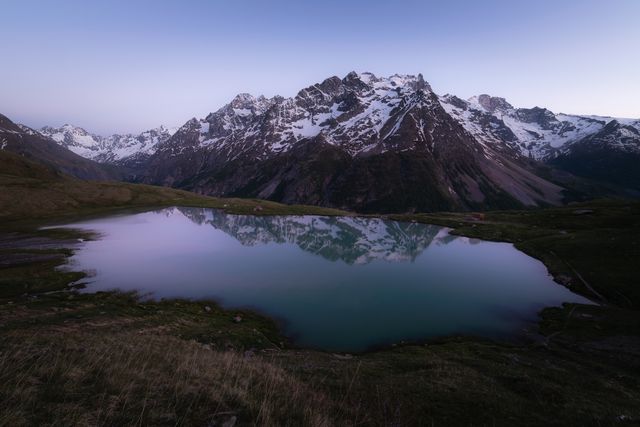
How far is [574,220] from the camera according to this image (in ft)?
410

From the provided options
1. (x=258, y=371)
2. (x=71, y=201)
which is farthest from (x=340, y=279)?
(x=71, y=201)

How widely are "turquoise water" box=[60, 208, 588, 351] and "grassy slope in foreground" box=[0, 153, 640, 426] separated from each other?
4.75 metres

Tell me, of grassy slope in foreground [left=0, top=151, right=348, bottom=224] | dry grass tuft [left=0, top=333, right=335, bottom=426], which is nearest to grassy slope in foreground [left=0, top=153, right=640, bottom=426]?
dry grass tuft [left=0, top=333, right=335, bottom=426]

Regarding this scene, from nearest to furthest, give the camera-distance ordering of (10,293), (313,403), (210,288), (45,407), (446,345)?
1. (45,407)
2. (313,403)
3. (446,345)
4. (10,293)
5. (210,288)

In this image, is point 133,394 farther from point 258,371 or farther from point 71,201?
point 71,201

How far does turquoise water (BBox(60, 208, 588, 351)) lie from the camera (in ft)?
147

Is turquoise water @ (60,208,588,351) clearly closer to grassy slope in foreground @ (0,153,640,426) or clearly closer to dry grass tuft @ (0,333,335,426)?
grassy slope in foreground @ (0,153,640,426)

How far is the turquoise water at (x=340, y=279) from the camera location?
44.8 meters

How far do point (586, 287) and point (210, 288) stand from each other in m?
65.5

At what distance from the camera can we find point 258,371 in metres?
15.4

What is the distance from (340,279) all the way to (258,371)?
162 ft

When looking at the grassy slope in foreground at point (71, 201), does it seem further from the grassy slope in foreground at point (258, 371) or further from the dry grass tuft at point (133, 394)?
the dry grass tuft at point (133, 394)

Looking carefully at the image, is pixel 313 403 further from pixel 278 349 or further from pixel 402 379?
pixel 278 349

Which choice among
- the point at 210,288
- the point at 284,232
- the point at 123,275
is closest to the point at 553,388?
the point at 210,288
